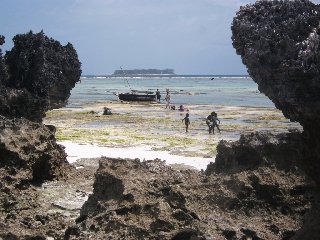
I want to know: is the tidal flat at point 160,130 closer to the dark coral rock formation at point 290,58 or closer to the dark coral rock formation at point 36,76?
the dark coral rock formation at point 36,76

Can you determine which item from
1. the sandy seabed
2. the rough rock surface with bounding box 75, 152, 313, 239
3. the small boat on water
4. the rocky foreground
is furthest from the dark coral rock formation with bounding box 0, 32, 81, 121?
the small boat on water

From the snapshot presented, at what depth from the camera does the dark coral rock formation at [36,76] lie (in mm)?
11594

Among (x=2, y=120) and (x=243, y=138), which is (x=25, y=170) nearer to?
(x=2, y=120)

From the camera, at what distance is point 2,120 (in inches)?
372

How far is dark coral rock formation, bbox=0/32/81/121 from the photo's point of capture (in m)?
11.6

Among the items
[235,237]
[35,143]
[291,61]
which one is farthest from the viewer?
[35,143]

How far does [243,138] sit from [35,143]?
14.8ft

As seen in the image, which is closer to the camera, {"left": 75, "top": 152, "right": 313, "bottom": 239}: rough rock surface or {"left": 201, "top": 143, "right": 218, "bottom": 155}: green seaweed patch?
{"left": 75, "top": 152, "right": 313, "bottom": 239}: rough rock surface

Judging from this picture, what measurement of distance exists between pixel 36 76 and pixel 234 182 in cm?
750

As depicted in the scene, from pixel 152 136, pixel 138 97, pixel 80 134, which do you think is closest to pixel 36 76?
pixel 80 134

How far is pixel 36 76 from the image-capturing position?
40.6 ft

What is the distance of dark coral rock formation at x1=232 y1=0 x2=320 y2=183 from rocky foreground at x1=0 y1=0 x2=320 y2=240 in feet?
0.04

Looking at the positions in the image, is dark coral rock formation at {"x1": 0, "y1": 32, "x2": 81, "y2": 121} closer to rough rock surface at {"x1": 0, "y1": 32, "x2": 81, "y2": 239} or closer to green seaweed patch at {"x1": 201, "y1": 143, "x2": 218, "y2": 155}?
rough rock surface at {"x1": 0, "y1": 32, "x2": 81, "y2": 239}

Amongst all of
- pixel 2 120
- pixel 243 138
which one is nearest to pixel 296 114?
pixel 243 138
